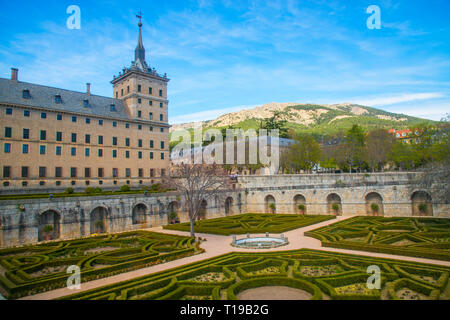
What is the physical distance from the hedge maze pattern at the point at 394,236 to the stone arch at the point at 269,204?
46.2 feet

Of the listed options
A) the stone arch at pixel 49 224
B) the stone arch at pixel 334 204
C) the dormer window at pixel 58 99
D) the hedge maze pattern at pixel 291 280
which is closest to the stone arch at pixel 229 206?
the stone arch at pixel 334 204

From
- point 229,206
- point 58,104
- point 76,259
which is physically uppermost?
point 58,104

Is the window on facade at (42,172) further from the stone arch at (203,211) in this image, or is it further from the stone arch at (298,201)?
the stone arch at (298,201)

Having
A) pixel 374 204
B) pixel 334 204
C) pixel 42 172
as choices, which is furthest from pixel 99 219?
pixel 374 204

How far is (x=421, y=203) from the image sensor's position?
37.6m

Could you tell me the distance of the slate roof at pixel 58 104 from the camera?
Answer: 37656mm

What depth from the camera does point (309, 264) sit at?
19.4m

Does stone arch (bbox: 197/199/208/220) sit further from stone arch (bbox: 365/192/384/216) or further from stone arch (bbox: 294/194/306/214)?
stone arch (bbox: 365/192/384/216)

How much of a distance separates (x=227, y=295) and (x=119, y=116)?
3991 centimetres

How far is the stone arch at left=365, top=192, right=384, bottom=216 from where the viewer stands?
39.8 meters

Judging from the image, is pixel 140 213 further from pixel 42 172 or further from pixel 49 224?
pixel 42 172

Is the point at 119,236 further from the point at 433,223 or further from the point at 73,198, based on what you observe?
the point at 433,223

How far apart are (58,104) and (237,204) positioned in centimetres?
3085

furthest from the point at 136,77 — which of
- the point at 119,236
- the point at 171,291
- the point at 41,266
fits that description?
the point at 171,291
